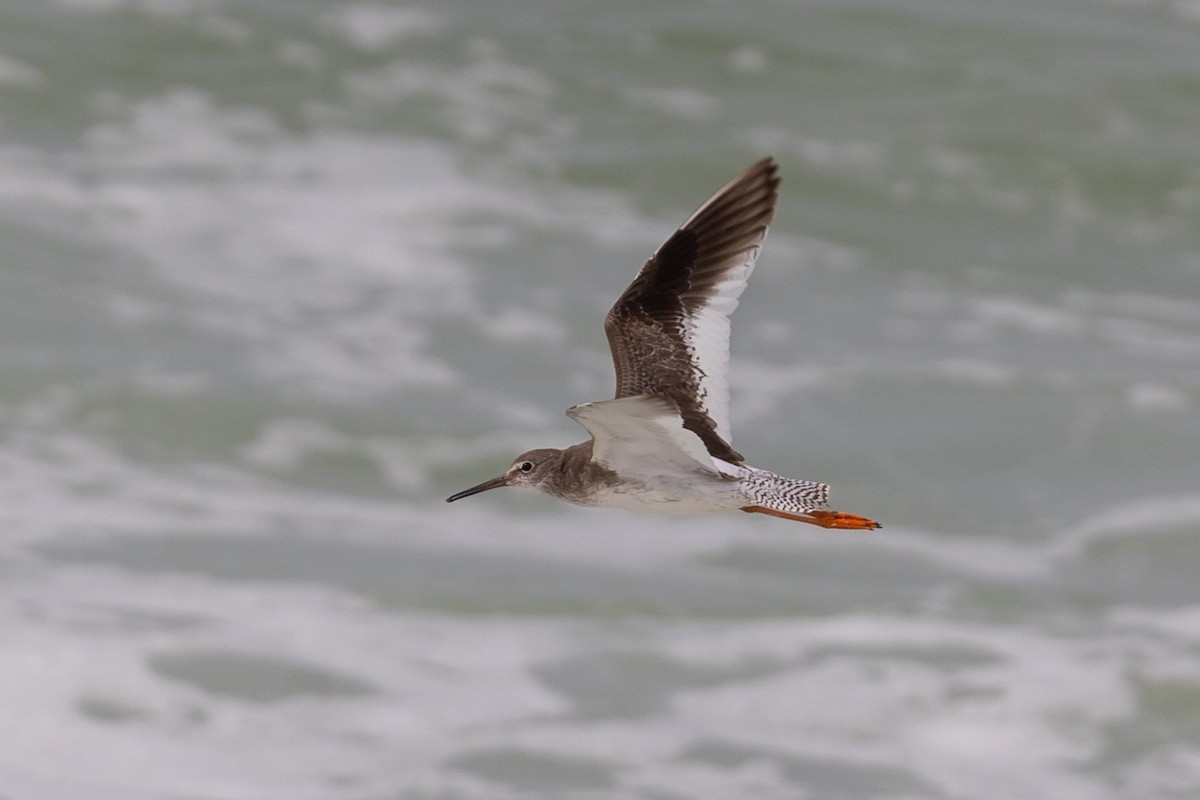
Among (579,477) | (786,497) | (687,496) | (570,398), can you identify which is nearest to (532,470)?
(579,477)

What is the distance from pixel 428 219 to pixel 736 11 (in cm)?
617

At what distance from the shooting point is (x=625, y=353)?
9.27 m

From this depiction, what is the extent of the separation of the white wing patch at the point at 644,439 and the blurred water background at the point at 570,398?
8043 millimetres

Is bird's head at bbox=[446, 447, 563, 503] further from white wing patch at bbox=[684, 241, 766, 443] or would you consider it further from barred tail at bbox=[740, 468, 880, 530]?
barred tail at bbox=[740, 468, 880, 530]

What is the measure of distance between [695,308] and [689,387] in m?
0.41

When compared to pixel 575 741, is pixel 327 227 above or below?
above

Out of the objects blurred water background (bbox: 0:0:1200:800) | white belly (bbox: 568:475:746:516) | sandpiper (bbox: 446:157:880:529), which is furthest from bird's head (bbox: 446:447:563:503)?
blurred water background (bbox: 0:0:1200:800)

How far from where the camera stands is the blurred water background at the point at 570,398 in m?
17.6

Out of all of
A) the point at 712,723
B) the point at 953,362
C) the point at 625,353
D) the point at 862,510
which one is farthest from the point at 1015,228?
the point at 625,353

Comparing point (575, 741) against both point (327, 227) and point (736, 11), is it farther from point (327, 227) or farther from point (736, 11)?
point (736, 11)

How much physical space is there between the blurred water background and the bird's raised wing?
785 centimetres

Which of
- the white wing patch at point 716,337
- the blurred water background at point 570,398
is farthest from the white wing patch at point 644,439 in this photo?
the blurred water background at point 570,398

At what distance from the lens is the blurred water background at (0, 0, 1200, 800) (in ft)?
57.7

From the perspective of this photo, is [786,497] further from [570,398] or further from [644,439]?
[570,398]
